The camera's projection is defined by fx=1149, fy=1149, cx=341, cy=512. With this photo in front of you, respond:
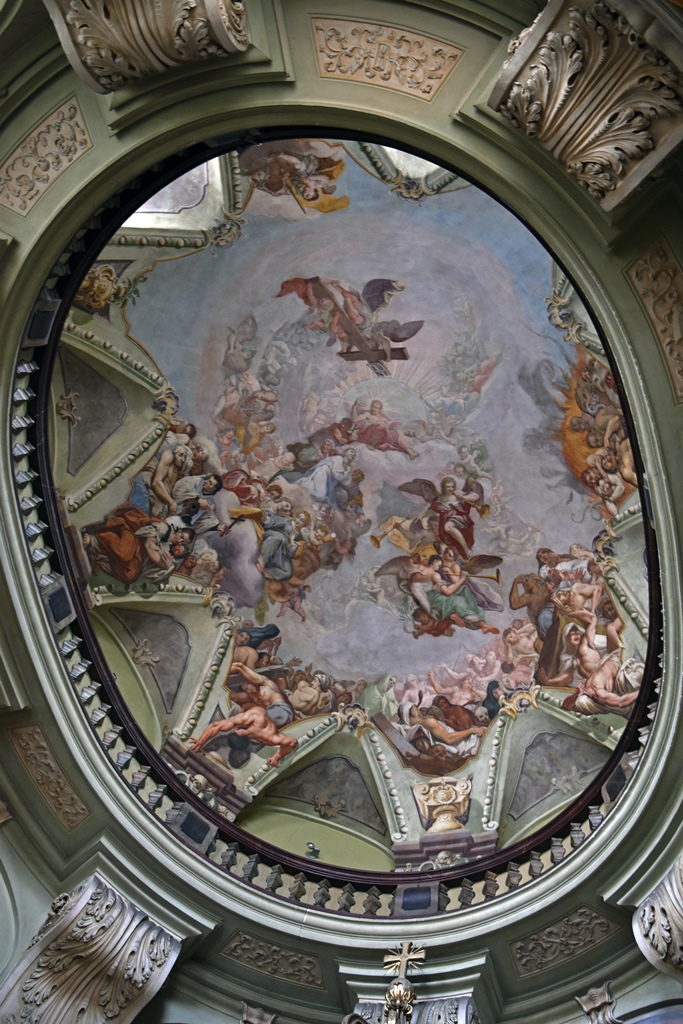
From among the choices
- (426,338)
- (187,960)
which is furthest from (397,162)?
(187,960)

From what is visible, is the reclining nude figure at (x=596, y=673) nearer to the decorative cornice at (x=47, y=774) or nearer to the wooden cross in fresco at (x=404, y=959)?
the wooden cross in fresco at (x=404, y=959)

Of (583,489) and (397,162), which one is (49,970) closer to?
(583,489)

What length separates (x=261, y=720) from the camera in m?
14.2

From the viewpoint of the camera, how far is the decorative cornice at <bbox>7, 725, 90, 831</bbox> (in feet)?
37.4

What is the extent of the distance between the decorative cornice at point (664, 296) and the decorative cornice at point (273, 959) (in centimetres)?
680

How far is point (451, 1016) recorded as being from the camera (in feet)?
35.7

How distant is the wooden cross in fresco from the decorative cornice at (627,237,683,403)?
596cm

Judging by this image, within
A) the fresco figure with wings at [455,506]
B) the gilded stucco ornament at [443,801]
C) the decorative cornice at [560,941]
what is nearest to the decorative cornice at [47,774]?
the gilded stucco ornament at [443,801]

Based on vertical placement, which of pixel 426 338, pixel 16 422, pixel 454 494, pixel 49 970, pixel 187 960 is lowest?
pixel 49 970

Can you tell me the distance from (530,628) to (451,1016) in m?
4.99

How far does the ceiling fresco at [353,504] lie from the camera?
13.7m

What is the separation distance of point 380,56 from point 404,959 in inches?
328

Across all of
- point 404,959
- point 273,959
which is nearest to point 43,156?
point 273,959

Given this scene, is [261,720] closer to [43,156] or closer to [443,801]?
[443,801]
